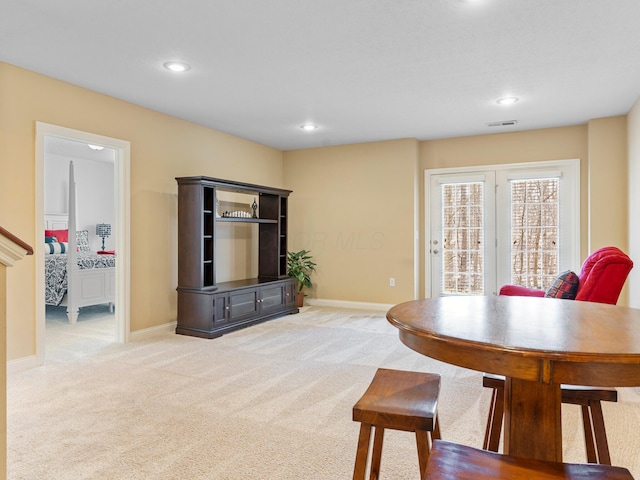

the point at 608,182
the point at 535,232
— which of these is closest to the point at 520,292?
the point at 535,232

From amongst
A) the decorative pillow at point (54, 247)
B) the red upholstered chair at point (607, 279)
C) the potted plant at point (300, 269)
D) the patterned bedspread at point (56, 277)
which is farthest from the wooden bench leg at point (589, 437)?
the decorative pillow at point (54, 247)

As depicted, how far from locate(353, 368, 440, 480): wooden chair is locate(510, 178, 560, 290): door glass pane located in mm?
4320

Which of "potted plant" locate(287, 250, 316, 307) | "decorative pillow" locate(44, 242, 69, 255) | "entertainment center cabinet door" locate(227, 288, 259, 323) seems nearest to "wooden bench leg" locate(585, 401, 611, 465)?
"entertainment center cabinet door" locate(227, 288, 259, 323)

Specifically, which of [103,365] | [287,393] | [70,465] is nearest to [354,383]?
[287,393]

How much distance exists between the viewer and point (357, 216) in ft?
20.3

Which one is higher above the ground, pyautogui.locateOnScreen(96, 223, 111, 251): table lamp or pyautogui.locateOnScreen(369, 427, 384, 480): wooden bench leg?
pyautogui.locateOnScreen(96, 223, 111, 251): table lamp

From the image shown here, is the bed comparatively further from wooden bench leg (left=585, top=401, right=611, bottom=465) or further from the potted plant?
wooden bench leg (left=585, top=401, right=611, bottom=465)

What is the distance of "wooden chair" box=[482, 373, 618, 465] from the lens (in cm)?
164

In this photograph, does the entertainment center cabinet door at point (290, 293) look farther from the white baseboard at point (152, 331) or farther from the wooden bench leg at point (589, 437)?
the wooden bench leg at point (589, 437)

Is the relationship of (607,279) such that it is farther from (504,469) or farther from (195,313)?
(195,313)

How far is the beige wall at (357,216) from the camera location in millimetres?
5855

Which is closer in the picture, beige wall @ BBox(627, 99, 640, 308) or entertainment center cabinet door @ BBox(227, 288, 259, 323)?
beige wall @ BBox(627, 99, 640, 308)

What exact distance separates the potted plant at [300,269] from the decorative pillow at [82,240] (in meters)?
3.73

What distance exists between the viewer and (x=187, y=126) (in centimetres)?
498
